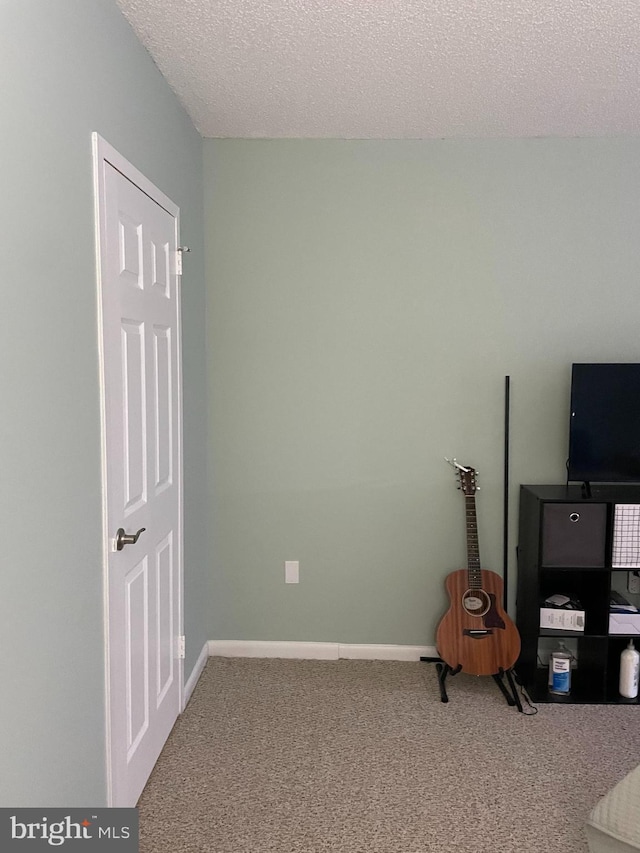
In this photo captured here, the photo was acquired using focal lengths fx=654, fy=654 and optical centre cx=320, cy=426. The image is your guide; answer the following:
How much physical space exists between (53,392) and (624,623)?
266cm

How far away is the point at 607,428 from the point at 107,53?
2.45 meters

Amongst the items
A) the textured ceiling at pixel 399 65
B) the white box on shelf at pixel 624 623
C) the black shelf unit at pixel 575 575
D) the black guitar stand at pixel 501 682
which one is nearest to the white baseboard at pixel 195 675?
the black guitar stand at pixel 501 682

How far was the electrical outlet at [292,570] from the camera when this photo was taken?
3346mm

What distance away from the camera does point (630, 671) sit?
2.97 meters

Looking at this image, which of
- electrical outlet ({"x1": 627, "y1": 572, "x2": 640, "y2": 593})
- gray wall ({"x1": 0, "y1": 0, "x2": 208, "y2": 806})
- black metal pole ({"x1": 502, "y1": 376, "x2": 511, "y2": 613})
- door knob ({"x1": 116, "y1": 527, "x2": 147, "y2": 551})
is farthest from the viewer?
electrical outlet ({"x1": 627, "y1": 572, "x2": 640, "y2": 593})

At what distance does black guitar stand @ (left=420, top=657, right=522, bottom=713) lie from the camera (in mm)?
2924

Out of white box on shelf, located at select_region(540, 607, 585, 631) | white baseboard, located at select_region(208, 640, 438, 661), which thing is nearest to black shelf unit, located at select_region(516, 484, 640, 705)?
white box on shelf, located at select_region(540, 607, 585, 631)

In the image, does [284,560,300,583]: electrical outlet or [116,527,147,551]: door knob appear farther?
[284,560,300,583]: electrical outlet

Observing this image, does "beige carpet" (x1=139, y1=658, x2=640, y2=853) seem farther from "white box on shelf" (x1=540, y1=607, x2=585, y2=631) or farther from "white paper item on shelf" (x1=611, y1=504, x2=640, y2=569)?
"white paper item on shelf" (x1=611, y1=504, x2=640, y2=569)

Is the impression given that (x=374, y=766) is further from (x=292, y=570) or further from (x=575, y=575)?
(x=575, y=575)

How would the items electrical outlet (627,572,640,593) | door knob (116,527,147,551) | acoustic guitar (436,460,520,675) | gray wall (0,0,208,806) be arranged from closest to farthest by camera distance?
gray wall (0,0,208,806)
door knob (116,527,147,551)
acoustic guitar (436,460,520,675)
electrical outlet (627,572,640,593)

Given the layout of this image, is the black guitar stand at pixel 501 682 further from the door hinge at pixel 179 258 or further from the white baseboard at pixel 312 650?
the door hinge at pixel 179 258

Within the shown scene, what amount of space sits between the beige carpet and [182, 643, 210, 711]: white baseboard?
0.14 ft

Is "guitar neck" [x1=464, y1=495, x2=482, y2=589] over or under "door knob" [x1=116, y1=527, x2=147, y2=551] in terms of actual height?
under
